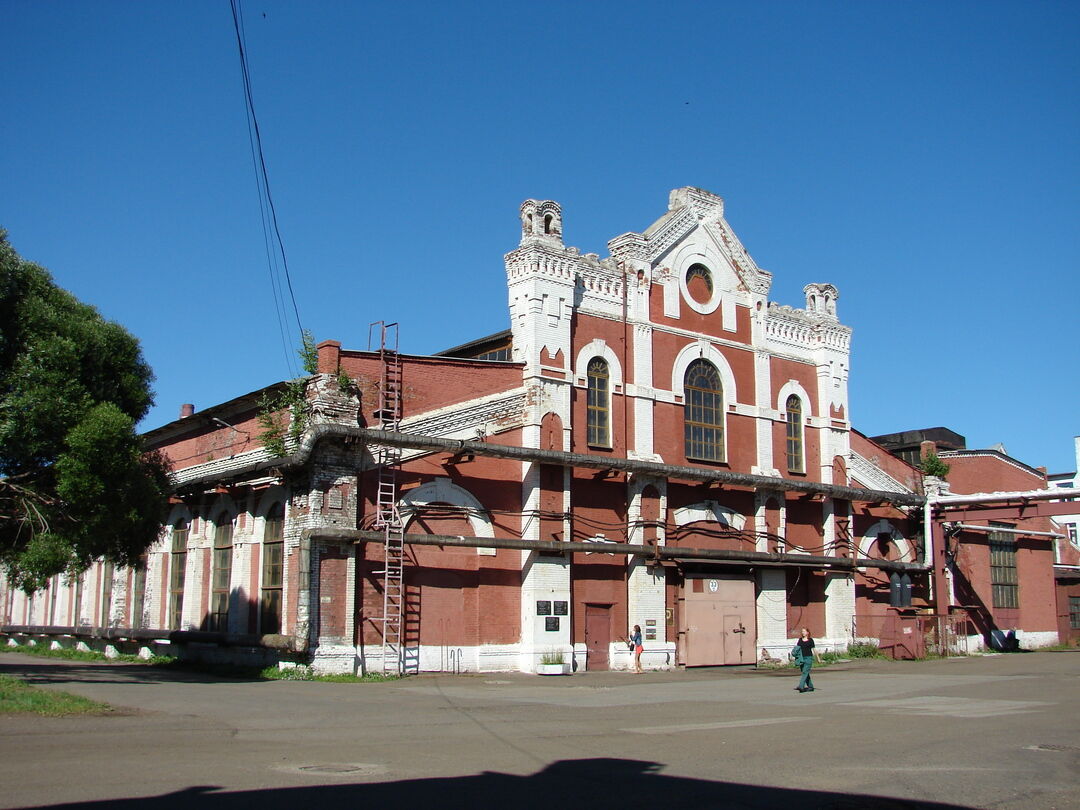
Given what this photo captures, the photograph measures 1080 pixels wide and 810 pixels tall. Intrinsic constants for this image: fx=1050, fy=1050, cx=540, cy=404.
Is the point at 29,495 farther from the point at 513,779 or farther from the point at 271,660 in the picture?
the point at 513,779

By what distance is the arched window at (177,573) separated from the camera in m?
30.4

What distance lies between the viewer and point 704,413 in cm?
3175

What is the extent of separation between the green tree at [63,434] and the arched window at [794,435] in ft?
65.6

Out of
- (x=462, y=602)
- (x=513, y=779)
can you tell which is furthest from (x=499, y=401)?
(x=513, y=779)

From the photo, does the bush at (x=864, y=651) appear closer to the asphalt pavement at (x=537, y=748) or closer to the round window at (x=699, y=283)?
the asphalt pavement at (x=537, y=748)

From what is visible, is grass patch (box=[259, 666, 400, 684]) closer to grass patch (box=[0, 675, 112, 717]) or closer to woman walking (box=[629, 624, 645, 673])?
grass patch (box=[0, 675, 112, 717])

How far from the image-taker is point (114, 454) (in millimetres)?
20312

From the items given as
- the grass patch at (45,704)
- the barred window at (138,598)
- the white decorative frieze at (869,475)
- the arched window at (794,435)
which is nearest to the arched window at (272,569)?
the barred window at (138,598)

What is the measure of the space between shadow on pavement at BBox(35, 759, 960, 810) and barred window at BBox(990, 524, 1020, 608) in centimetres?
3334

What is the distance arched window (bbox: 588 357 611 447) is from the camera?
28.9m

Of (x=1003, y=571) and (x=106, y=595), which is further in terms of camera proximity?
(x=1003, y=571)

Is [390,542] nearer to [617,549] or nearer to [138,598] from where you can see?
[617,549]

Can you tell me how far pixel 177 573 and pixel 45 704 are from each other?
1669 cm

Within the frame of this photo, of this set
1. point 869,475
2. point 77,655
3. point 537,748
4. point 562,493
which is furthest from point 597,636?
point 77,655
